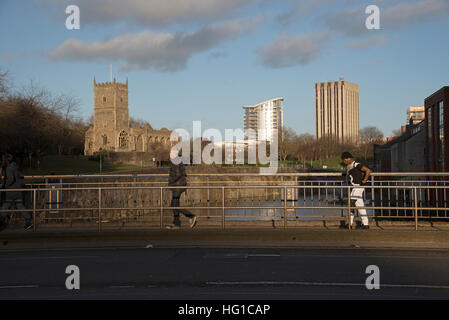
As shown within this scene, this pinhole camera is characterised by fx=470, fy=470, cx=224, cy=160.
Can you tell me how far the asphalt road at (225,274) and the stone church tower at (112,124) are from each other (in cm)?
10719

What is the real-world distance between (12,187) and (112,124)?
349ft

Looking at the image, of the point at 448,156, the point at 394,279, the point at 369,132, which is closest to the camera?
the point at 394,279

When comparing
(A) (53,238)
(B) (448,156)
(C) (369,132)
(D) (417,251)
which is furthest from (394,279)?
(C) (369,132)

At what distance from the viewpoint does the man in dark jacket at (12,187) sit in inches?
530

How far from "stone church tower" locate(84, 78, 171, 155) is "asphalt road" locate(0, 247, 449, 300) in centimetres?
10719

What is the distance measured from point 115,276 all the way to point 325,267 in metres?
3.89

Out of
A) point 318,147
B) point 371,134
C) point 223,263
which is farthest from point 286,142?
point 223,263

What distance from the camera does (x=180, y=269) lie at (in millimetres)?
8898

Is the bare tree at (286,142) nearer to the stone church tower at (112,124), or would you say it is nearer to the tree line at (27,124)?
the stone church tower at (112,124)

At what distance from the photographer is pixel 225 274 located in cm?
843

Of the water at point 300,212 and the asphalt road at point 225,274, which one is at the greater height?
the water at point 300,212

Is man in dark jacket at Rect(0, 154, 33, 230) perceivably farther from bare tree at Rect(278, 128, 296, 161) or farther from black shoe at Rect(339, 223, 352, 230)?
bare tree at Rect(278, 128, 296, 161)

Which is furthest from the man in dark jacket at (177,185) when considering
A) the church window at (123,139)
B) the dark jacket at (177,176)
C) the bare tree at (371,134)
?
the bare tree at (371,134)

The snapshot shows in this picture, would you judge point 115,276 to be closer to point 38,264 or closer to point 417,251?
point 38,264
